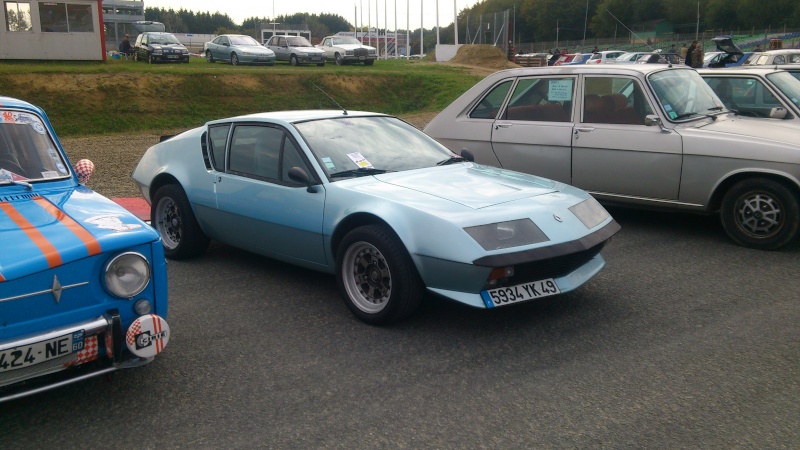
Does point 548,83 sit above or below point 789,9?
below

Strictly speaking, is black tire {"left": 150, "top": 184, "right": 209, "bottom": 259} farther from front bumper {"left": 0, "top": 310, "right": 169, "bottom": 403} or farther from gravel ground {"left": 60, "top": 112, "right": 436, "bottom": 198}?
gravel ground {"left": 60, "top": 112, "right": 436, "bottom": 198}

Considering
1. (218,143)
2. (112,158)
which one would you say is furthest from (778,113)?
(112,158)

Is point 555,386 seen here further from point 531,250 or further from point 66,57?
point 66,57

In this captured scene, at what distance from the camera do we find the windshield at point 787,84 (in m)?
7.86

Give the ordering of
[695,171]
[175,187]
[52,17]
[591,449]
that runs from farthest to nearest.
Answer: [52,17], [695,171], [175,187], [591,449]

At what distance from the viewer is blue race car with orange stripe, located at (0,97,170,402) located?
319 cm

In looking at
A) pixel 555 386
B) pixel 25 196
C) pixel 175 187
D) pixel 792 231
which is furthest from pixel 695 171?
pixel 25 196

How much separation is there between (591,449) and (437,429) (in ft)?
2.27

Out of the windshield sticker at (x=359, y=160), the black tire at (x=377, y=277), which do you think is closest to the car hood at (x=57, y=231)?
the black tire at (x=377, y=277)

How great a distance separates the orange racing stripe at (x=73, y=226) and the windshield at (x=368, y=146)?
72.2 inches

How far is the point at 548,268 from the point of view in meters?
4.45

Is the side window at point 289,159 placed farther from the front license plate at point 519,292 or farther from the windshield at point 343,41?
the windshield at point 343,41

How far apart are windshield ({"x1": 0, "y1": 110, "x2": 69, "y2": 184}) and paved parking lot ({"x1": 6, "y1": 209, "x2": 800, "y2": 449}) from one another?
1237 millimetres

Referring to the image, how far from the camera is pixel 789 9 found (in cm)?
6738
